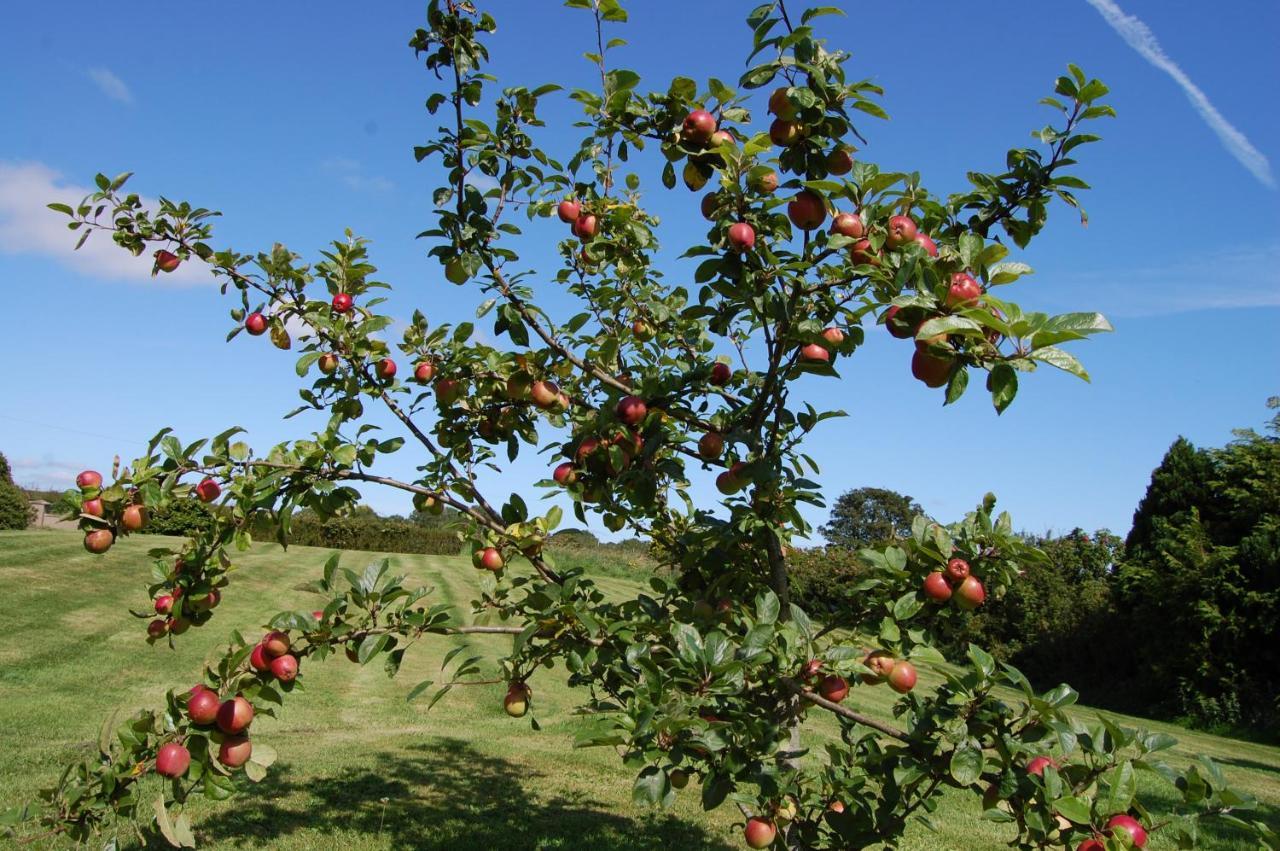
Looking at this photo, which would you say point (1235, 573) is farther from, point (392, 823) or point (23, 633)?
point (23, 633)

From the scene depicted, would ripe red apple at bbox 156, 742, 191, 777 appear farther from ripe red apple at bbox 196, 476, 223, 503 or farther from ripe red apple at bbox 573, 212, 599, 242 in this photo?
ripe red apple at bbox 573, 212, 599, 242

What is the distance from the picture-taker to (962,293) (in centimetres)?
165

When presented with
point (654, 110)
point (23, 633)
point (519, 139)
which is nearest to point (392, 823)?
point (519, 139)

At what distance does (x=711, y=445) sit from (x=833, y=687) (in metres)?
0.80

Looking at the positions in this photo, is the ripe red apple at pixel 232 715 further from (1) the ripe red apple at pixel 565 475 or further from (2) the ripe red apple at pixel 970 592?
(2) the ripe red apple at pixel 970 592

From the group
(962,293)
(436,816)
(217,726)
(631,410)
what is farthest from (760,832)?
(436,816)

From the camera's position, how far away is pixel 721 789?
205 cm

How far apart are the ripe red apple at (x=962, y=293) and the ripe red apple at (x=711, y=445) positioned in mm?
1047

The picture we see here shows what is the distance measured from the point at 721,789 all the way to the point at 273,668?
4.23 feet

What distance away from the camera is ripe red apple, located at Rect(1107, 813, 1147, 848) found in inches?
71.0

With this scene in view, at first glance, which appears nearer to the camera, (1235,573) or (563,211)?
(563,211)

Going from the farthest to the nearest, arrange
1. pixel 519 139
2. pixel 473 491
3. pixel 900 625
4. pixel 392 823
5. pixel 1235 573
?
pixel 1235 573
pixel 392 823
pixel 473 491
pixel 519 139
pixel 900 625

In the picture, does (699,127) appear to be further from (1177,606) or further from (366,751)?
(1177,606)

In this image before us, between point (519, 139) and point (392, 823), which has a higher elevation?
point (519, 139)
